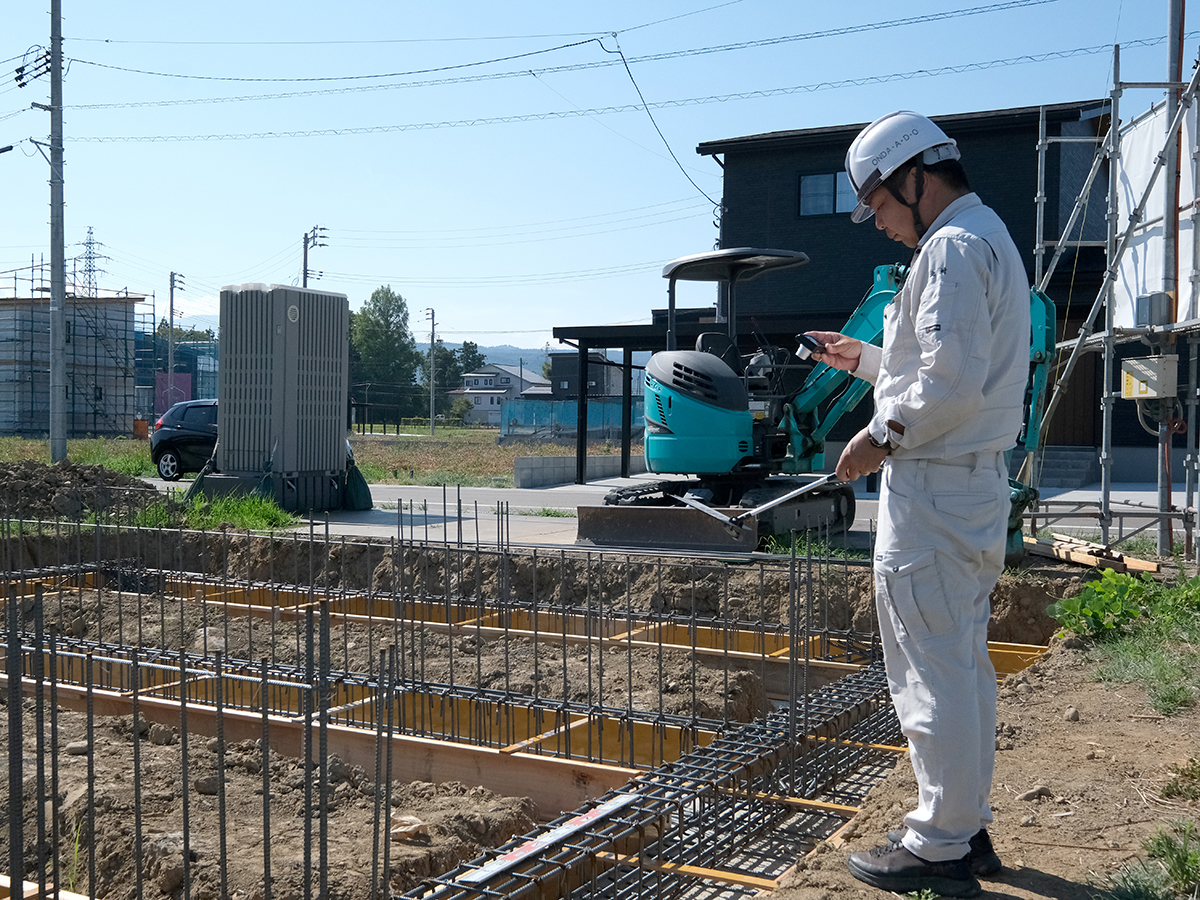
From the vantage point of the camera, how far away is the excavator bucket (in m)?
8.72

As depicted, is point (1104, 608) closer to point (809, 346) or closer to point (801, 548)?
point (809, 346)

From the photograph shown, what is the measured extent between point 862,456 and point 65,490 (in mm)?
11239

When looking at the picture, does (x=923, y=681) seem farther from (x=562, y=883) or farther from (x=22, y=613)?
(x=22, y=613)

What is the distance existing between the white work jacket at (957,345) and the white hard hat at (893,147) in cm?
15

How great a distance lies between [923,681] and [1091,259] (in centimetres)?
1743

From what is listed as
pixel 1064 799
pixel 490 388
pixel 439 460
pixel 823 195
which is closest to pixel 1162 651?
pixel 1064 799

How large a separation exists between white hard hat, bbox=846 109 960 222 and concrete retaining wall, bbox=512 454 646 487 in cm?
1649

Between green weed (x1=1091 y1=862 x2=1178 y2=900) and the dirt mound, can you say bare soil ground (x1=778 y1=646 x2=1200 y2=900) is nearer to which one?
green weed (x1=1091 y1=862 x2=1178 y2=900)

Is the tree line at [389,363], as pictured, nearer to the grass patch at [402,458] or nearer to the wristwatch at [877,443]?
the grass patch at [402,458]

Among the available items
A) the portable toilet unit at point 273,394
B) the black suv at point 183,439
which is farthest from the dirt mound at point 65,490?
the black suv at point 183,439

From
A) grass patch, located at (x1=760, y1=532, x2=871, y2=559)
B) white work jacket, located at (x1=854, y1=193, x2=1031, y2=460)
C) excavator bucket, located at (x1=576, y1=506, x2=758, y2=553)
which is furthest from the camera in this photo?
excavator bucket, located at (x1=576, y1=506, x2=758, y2=553)

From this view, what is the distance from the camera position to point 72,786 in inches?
162

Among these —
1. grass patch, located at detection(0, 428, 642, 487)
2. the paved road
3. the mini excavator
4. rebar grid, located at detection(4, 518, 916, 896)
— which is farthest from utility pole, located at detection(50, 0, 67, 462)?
the mini excavator

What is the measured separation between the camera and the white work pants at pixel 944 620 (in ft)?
8.36
